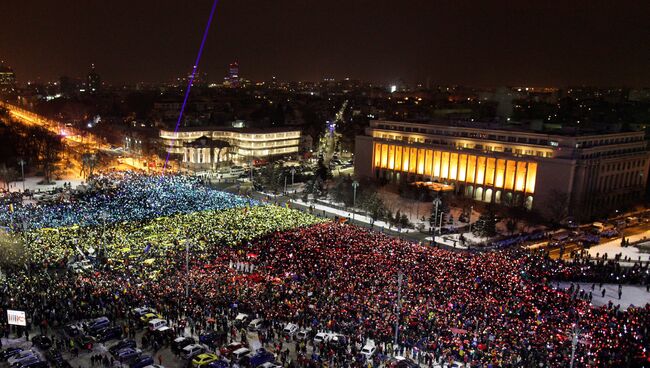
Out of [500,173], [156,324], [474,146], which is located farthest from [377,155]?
[156,324]

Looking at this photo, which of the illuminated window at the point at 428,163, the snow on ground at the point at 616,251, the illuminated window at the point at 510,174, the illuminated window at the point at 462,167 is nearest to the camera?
the snow on ground at the point at 616,251

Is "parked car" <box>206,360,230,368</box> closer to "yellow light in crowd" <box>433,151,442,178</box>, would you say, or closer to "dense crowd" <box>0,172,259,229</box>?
"dense crowd" <box>0,172,259,229</box>

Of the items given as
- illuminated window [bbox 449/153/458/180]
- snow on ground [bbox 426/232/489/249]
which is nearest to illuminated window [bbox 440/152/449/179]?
illuminated window [bbox 449/153/458/180]

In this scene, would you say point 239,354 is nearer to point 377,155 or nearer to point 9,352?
point 9,352

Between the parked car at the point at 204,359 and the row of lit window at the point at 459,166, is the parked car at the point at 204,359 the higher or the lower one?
the lower one

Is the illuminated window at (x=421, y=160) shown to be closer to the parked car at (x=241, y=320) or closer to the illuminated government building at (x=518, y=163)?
the illuminated government building at (x=518, y=163)

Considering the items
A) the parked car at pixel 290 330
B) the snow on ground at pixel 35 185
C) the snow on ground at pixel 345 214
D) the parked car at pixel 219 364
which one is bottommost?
the snow on ground at pixel 35 185

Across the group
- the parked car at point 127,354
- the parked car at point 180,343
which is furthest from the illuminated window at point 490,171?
the parked car at point 127,354

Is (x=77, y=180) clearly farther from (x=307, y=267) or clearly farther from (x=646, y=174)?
(x=646, y=174)

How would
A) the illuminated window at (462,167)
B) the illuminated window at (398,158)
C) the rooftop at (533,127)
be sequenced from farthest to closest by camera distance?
1. the illuminated window at (398,158)
2. the illuminated window at (462,167)
3. the rooftop at (533,127)
